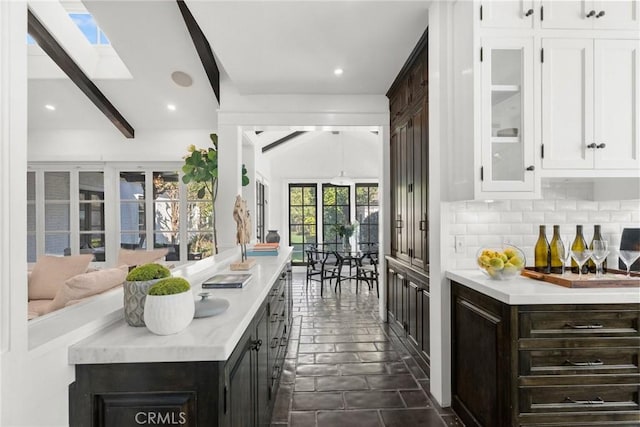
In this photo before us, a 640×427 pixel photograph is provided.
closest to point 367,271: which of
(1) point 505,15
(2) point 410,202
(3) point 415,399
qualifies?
(2) point 410,202

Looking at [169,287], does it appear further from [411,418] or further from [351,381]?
[351,381]

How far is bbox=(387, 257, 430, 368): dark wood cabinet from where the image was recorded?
3.00 m

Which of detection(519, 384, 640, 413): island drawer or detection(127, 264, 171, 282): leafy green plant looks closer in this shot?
detection(127, 264, 171, 282): leafy green plant

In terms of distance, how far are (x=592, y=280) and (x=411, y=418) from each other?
4.56ft

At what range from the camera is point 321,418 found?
7.68 ft

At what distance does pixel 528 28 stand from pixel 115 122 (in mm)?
5759

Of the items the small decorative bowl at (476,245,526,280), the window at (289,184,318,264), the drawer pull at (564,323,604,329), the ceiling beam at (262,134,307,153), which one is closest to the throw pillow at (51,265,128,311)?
the small decorative bowl at (476,245,526,280)

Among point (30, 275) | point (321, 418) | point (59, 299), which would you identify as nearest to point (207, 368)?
point (321, 418)

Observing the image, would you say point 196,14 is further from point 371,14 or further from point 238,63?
point 371,14

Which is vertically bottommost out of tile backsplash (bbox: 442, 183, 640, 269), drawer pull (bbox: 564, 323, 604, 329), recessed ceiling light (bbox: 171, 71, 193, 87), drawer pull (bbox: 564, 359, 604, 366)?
drawer pull (bbox: 564, 359, 604, 366)

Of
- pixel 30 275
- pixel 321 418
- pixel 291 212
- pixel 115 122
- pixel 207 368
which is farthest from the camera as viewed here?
pixel 291 212

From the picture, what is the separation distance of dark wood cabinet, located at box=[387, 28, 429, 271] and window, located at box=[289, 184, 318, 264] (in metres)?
4.90

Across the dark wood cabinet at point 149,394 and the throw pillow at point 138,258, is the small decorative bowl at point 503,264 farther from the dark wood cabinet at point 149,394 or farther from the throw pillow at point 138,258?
the throw pillow at point 138,258

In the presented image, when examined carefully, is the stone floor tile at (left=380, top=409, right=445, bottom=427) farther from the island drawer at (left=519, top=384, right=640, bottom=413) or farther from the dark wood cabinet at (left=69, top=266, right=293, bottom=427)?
the dark wood cabinet at (left=69, top=266, right=293, bottom=427)
